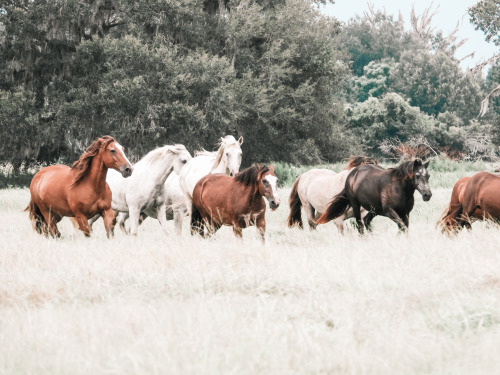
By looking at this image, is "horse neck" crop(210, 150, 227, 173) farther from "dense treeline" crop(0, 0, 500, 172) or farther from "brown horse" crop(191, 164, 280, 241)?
"dense treeline" crop(0, 0, 500, 172)

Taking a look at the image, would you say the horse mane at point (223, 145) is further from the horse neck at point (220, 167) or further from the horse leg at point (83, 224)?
the horse leg at point (83, 224)

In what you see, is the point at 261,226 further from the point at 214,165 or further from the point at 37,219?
the point at 37,219

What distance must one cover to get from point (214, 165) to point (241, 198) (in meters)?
2.88

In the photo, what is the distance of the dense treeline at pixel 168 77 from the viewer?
28859mm

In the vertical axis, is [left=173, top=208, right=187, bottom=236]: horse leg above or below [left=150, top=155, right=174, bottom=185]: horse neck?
below

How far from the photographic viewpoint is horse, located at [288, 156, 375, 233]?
489 inches

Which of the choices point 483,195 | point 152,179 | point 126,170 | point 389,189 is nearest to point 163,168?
point 152,179

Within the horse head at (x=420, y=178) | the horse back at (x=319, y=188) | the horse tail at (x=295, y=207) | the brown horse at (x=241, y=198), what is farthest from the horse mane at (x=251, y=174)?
the horse tail at (x=295, y=207)

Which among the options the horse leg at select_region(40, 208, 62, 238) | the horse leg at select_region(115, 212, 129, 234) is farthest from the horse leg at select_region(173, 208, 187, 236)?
the horse leg at select_region(40, 208, 62, 238)

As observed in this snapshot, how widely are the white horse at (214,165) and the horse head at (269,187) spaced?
85.7 inches

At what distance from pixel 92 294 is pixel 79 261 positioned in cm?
136

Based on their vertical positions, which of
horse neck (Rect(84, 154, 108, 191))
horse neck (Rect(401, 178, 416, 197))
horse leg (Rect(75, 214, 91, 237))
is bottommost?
horse leg (Rect(75, 214, 91, 237))

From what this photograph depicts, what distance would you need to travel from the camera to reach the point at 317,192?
12922 mm

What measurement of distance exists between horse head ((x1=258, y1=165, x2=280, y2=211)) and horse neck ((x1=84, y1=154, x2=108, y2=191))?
2458 mm
